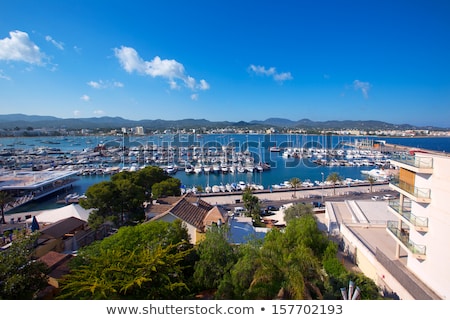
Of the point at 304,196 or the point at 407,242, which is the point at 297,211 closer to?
the point at 407,242

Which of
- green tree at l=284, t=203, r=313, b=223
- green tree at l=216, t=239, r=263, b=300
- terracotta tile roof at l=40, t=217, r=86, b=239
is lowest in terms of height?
terracotta tile roof at l=40, t=217, r=86, b=239

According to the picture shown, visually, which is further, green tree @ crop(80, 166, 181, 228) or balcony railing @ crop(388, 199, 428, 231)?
green tree @ crop(80, 166, 181, 228)

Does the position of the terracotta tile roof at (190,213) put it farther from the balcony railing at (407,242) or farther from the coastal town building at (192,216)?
the balcony railing at (407,242)

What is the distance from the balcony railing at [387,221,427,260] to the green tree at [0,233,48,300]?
210 inches

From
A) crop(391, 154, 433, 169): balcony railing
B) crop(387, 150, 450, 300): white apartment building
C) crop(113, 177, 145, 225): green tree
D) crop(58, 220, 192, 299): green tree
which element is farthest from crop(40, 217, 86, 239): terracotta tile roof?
crop(391, 154, 433, 169): balcony railing

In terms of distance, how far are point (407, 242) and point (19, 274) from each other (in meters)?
5.60

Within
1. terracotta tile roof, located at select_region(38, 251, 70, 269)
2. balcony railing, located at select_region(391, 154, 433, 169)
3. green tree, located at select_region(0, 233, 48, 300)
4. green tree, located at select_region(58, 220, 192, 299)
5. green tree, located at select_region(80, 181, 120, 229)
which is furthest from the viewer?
green tree, located at select_region(80, 181, 120, 229)

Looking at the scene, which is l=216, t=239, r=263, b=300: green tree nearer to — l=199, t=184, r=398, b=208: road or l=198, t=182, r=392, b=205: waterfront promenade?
l=199, t=184, r=398, b=208: road

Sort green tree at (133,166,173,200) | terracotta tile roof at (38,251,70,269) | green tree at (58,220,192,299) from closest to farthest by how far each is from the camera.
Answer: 1. green tree at (58,220,192,299)
2. terracotta tile roof at (38,251,70,269)
3. green tree at (133,166,173,200)

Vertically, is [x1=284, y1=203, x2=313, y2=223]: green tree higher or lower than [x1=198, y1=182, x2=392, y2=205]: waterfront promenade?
higher

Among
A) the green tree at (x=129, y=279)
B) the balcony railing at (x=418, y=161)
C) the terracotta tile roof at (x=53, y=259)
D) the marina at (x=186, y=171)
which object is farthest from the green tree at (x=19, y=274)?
the marina at (x=186, y=171)

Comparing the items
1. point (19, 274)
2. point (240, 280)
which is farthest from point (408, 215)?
point (19, 274)

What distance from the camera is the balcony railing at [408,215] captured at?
3.90 meters

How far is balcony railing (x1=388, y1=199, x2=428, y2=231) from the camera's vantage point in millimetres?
3900
